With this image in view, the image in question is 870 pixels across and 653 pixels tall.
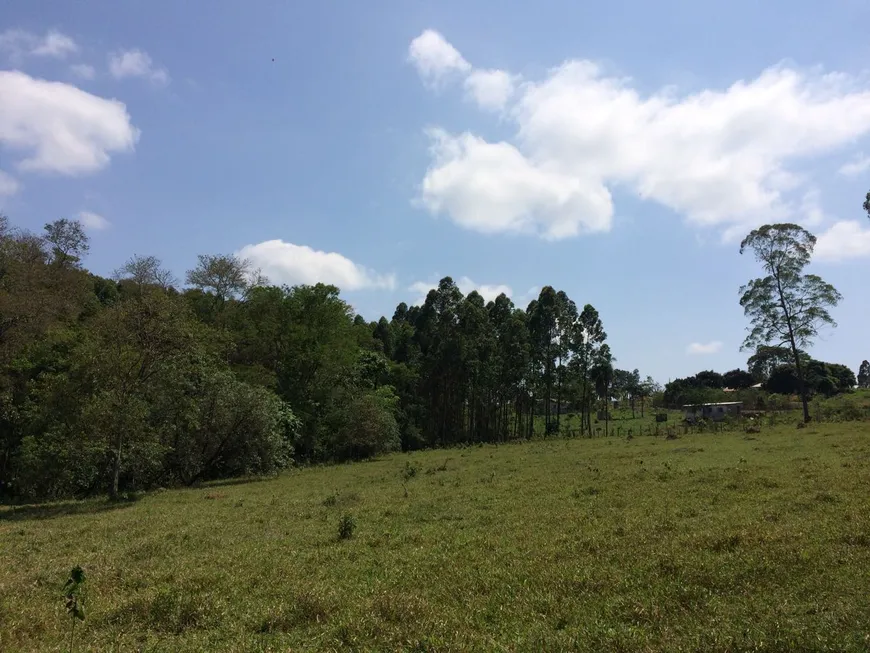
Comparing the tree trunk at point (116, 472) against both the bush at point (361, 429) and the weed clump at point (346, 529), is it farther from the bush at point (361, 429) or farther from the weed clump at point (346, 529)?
the bush at point (361, 429)

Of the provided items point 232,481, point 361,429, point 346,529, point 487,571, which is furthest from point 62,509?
point 361,429

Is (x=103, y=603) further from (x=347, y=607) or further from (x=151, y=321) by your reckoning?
(x=151, y=321)

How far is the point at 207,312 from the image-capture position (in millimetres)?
43375

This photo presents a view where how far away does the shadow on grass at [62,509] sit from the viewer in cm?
1953

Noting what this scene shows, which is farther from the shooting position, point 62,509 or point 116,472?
point 116,472

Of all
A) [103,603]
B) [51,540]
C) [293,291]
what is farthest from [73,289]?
[103,603]

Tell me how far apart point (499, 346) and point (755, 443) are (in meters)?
33.4

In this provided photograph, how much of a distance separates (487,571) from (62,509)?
2013 cm

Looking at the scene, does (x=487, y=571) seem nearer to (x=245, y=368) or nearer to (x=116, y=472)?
(x=116, y=472)

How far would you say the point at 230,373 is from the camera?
105ft

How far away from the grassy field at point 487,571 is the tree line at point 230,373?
8.10 metres

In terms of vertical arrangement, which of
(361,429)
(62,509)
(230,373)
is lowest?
(62,509)

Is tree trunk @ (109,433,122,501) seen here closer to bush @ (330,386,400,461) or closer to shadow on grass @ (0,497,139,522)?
shadow on grass @ (0,497,139,522)

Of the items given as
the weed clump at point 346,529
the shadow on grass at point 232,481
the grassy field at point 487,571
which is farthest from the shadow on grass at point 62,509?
the weed clump at point 346,529
